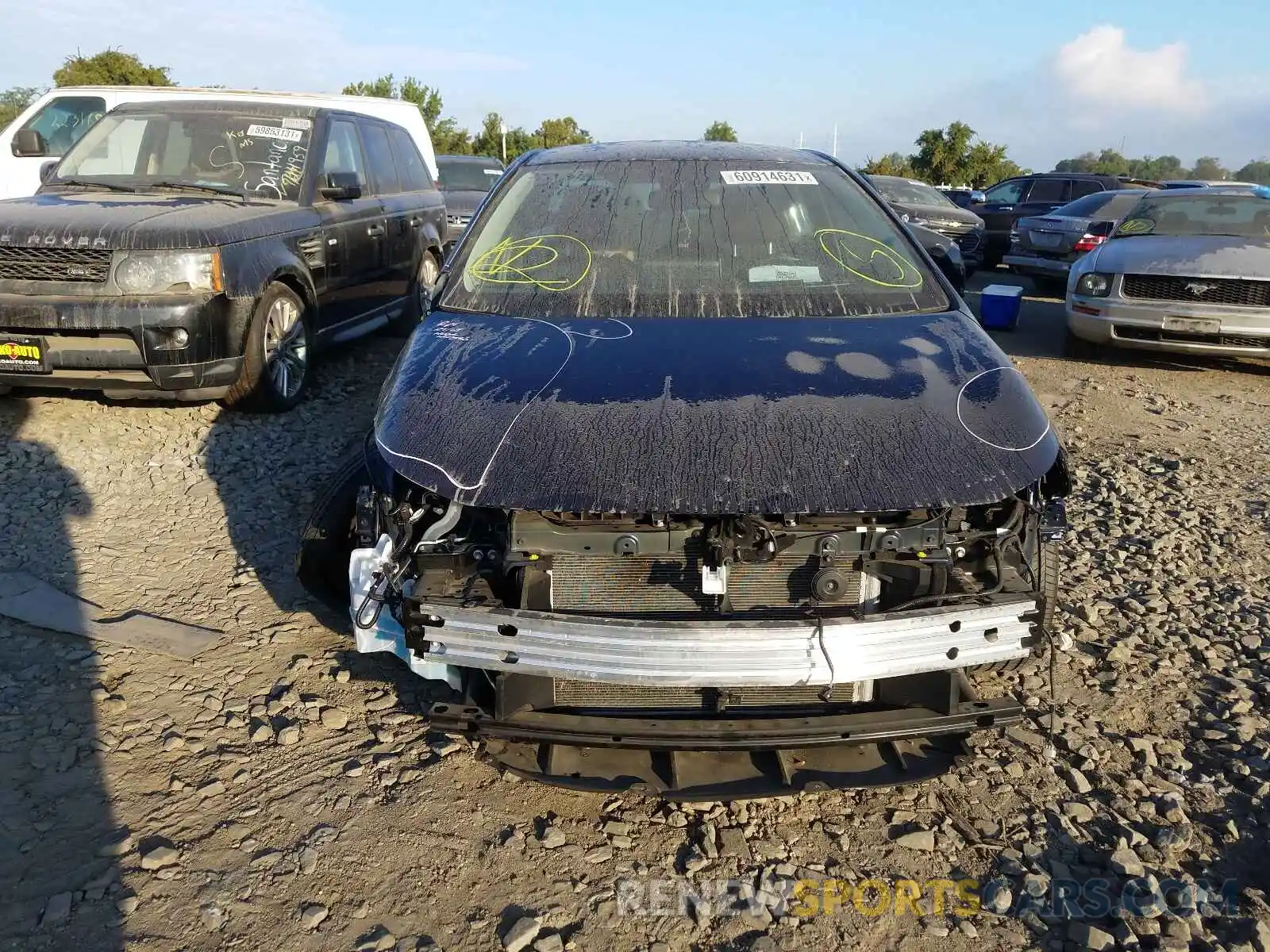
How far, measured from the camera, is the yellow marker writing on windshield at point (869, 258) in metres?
3.47

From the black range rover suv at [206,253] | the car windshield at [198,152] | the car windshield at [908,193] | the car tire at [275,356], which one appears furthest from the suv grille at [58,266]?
the car windshield at [908,193]

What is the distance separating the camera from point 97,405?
565 cm

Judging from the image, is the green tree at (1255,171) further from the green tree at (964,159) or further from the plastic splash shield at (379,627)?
the plastic splash shield at (379,627)

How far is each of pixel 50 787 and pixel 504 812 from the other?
4.30 ft

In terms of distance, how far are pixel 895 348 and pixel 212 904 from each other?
2.46 m

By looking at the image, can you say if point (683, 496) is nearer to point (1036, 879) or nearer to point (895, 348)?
point (895, 348)

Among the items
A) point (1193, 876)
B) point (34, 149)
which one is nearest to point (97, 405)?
point (34, 149)

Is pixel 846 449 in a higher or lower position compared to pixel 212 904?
higher

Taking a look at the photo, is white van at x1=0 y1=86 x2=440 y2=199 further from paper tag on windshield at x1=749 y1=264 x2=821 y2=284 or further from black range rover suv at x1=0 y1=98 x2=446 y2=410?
paper tag on windshield at x1=749 y1=264 x2=821 y2=284

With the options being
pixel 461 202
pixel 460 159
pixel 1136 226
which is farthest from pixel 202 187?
pixel 460 159

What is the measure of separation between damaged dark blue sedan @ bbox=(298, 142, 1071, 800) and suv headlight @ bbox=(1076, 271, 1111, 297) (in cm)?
583

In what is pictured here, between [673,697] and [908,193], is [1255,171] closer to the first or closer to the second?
[908,193]

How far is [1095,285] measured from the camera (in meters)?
7.94

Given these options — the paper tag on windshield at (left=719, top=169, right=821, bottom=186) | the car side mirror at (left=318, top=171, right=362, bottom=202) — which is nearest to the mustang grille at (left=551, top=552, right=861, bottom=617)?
the paper tag on windshield at (left=719, top=169, right=821, bottom=186)
